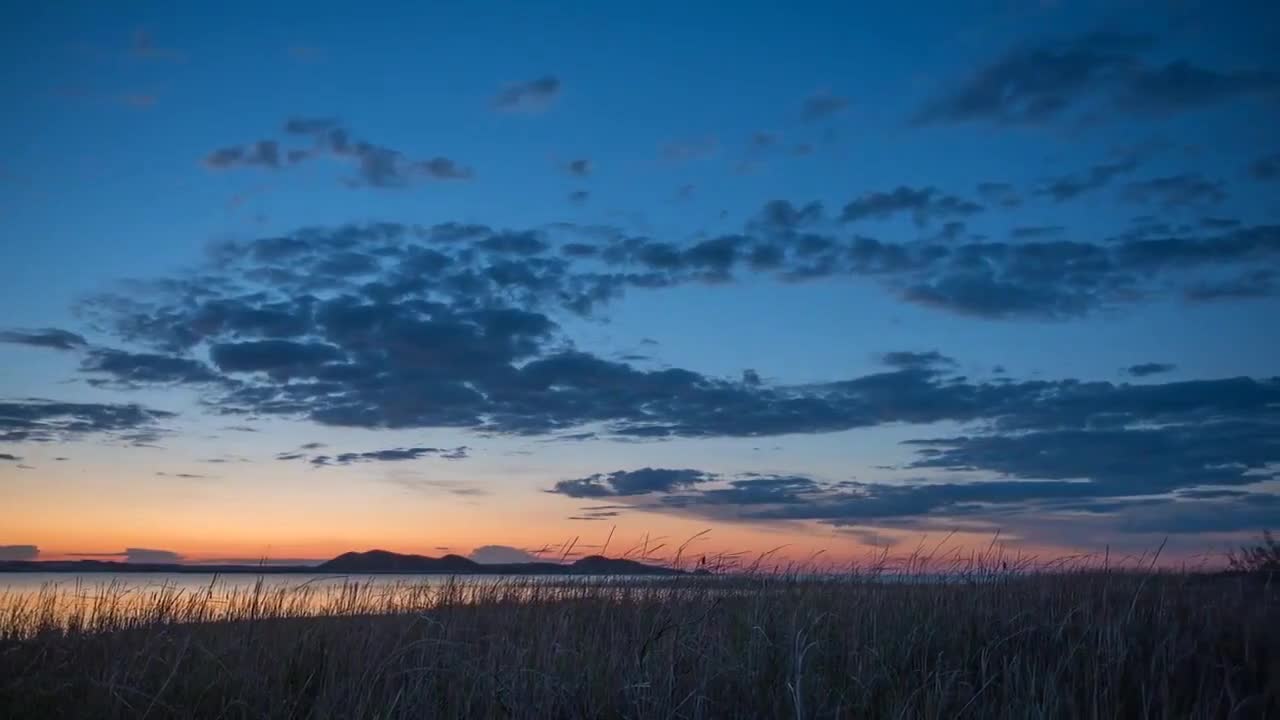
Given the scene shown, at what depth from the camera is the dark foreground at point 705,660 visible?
7168 millimetres

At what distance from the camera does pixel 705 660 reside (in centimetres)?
808

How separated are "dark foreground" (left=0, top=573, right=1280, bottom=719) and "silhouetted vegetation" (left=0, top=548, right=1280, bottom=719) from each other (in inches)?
1.3

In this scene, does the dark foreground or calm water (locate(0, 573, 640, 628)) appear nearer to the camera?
the dark foreground

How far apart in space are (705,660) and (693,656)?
474mm

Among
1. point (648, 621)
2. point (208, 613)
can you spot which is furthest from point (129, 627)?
point (648, 621)

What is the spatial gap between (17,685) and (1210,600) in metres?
13.8

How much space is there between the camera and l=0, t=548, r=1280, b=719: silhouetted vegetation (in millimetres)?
7191

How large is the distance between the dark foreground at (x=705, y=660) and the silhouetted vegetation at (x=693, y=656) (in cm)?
3

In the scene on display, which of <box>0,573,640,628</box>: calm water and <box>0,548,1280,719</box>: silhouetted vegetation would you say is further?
<box>0,573,640,628</box>: calm water

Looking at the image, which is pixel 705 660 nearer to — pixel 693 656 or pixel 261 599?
pixel 693 656

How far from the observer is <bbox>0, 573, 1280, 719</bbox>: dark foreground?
7.17 m

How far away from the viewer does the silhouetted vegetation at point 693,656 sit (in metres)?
7.19

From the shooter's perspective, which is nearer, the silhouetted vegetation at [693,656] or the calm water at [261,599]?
the silhouetted vegetation at [693,656]

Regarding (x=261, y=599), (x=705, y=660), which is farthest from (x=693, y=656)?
(x=261, y=599)
